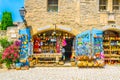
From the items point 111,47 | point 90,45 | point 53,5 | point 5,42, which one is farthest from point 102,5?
point 5,42

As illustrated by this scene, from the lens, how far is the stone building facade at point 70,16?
20.3 meters

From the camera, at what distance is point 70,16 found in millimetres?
20500

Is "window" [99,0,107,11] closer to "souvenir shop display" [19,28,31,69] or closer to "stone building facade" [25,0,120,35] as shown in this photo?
"stone building facade" [25,0,120,35]

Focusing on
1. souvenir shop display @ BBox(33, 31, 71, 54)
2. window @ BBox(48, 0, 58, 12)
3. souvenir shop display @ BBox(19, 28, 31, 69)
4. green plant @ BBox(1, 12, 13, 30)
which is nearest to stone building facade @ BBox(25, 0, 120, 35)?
window @ BBox(48, 0, 58, 12)

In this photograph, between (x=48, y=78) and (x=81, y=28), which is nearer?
(x=48, y=78)

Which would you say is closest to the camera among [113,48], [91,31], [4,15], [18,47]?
[18,47]

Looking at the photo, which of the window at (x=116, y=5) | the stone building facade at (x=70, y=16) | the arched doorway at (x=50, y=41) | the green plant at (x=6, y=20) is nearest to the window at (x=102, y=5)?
the stone building facade at (x=70, y=16)

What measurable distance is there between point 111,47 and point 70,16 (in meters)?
3.61

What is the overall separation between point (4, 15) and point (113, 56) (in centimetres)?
1225

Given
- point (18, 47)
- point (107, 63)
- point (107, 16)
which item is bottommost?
point (107, 63)

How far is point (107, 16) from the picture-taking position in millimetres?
20812

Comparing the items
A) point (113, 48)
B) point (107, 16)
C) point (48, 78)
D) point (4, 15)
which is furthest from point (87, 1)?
point (4, 15)

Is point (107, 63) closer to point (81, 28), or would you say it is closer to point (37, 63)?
point (81, 28)

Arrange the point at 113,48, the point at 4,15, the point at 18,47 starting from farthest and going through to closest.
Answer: the point at 4,15, the point at 113,48, the point at 18,47
